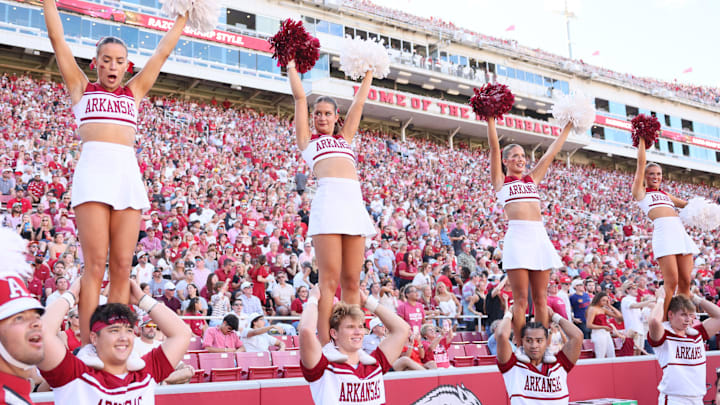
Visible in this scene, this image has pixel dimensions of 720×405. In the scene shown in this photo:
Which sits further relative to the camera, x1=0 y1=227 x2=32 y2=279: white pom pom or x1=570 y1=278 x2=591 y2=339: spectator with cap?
x1=570 y1=278 x2=591 y2=339: spectator with cap

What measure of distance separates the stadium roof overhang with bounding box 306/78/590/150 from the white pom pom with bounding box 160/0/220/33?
23.5 meters

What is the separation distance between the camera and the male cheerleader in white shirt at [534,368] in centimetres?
427

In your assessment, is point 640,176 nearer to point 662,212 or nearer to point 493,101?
point 662,212

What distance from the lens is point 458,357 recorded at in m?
7.23

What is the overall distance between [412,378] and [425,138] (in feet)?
94.1

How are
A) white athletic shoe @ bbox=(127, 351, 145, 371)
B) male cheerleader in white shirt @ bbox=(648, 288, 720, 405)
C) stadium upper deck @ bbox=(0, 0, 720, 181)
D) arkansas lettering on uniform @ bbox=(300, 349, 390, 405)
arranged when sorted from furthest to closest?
1. stadium upper deck @ bbox=(0, 0, 720, 181)
2. male cheerleader in white shirt @ bbox=(648, 288, 720, 405)
3. arkansas lettering on uniform @ bbox=(300, 349, 390, 405)
4. white athletic shoe @ bbox=(127, 351, 145, 371)

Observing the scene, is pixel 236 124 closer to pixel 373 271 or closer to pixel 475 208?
pixel 475 208

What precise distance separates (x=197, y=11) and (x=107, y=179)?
4.10ft

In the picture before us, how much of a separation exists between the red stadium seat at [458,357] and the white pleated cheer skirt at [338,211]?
3.77 m

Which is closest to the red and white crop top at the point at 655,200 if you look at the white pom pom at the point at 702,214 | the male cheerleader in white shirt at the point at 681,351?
the white pom pom at the point at 702,214

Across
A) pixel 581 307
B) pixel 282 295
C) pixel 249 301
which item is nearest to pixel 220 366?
pixel 249 301

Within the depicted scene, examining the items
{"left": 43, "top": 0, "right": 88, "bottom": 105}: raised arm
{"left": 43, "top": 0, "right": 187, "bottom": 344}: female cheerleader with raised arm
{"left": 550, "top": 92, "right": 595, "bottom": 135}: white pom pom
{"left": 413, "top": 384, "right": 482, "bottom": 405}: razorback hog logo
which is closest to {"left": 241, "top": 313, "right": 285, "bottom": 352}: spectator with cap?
{"left": 413, "top": 384, "right": 482, "bottom": 405}: razorback hog logo

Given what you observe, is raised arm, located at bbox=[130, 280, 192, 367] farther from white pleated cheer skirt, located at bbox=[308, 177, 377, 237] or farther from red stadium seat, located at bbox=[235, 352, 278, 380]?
red stadium seat, located at bbox=[235, 352, 278, 380]

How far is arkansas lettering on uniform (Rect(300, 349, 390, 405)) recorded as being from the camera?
3.43 meters
